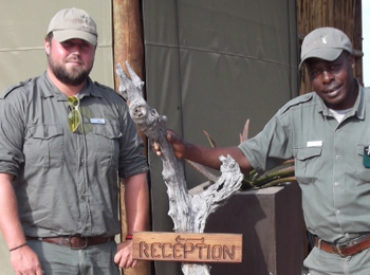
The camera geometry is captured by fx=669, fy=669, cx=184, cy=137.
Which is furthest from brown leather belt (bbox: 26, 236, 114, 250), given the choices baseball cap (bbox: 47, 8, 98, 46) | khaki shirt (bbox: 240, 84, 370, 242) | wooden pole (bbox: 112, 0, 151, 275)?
wooden pole (bbox: 112, 0, 151, 275)

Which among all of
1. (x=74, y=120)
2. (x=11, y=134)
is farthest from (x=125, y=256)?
(x=11, y=134)

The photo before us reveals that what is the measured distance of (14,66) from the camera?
5.33 meters

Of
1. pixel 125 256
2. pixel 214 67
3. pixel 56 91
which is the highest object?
pixel 214 67

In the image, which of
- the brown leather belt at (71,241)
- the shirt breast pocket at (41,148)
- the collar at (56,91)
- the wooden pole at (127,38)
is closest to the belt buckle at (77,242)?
the brown leather belt at (71,241)

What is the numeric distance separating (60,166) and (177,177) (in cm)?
68

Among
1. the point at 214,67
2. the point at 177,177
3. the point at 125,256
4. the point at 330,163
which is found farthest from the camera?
the point at 214,67

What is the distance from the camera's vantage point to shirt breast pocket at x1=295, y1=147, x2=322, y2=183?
3232mm

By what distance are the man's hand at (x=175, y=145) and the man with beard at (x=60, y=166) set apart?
0.21 m

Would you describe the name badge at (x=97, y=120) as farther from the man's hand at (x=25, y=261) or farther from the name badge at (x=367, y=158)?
the name badge at (x=367, y=158)

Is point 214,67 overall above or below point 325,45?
above

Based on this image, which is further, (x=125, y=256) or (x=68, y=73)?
(x=125, y=256)

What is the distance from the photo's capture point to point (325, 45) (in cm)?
312

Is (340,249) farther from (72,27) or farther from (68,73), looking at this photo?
(72,27)

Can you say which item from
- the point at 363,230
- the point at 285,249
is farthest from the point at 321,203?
the point at 285,249
